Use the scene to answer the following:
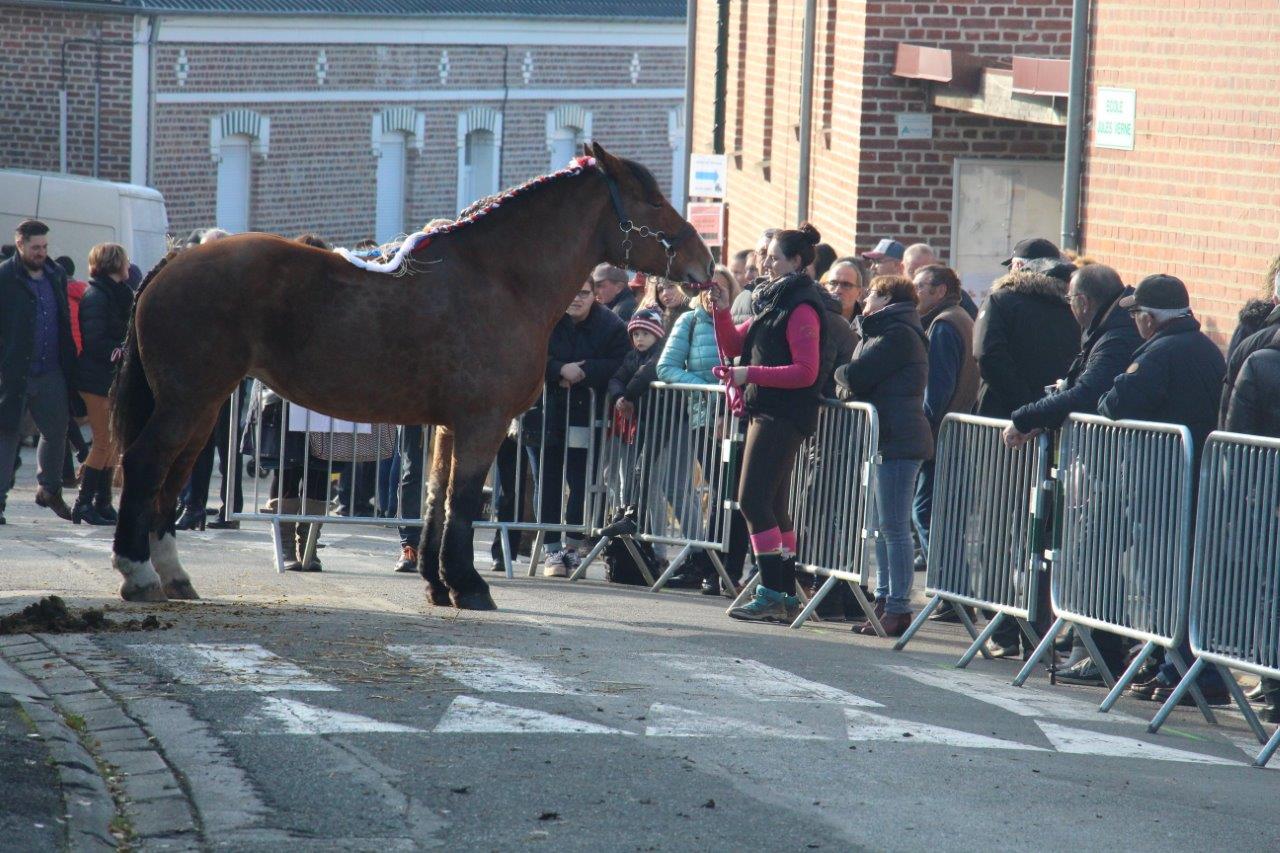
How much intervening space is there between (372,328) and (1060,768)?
3.95 meters

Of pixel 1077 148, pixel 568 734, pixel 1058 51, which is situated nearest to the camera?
pixel 568 734

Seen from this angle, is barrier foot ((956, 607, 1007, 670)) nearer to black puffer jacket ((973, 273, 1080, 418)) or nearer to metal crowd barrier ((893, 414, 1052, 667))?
metal crowd barrier ((893, 414, 1052, 667))

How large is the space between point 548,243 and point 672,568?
2502 mm

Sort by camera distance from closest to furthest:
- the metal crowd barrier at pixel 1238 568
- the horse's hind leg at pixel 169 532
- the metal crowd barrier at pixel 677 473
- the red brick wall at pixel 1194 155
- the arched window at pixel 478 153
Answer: the metal crowd barrier at pixel 1238 568, the horse's hind leg at pixel 169 532, the metal crowd barrier at pixel 677 473, the red brick wall at pixel 1194 155, the arched window at pixel 478 153

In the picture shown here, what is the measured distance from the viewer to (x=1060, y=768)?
265 inches

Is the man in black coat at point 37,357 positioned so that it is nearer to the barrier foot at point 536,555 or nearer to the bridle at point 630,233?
the barrier foot at point 536,555

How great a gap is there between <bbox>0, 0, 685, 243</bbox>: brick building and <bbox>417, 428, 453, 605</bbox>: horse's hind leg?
2137 cm

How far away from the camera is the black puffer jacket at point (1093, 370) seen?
8727 millimetres

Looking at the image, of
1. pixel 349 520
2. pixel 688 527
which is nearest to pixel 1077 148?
pixel 688 527

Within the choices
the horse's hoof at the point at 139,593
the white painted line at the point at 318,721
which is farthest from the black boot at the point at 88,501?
the white painted line at the point at 318,721

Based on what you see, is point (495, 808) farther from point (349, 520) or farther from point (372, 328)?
point (349, 520)

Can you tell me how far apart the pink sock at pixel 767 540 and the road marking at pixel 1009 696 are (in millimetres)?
1346

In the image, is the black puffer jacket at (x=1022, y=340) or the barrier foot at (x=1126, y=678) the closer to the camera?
the barrier foot at (x=1126, y=678)

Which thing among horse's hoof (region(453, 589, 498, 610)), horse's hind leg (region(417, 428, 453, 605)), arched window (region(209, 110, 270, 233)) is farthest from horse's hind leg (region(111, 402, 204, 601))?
arched window (region(209, 110, 270, 233))
